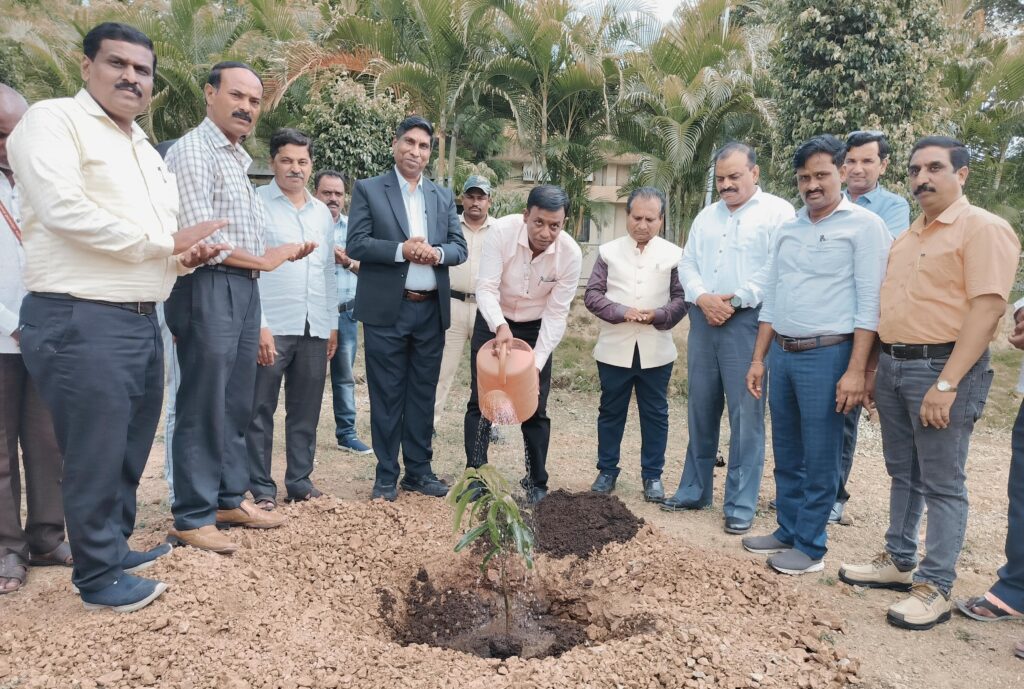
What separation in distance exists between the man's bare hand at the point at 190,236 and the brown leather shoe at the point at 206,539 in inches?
50.3

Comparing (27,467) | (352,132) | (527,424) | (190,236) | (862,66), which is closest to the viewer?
(190,236)

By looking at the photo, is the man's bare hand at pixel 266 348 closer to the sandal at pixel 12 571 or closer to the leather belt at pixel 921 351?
the sandal at pixel 12 571

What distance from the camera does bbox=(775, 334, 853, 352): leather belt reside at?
337 cm

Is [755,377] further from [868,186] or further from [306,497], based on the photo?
[306,497]

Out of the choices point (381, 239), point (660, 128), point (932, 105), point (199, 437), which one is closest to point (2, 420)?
point (199, 437)

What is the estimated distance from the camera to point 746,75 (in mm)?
11477

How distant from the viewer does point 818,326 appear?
11.1ft

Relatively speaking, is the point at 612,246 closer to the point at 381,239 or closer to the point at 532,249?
the point at 532,249

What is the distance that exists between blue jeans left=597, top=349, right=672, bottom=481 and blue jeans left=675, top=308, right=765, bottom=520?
20cm

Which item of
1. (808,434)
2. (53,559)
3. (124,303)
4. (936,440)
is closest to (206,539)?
(53,559)

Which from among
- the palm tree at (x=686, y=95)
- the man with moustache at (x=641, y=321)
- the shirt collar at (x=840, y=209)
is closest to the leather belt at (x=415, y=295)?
the man with moustache at (x=641, y=321)

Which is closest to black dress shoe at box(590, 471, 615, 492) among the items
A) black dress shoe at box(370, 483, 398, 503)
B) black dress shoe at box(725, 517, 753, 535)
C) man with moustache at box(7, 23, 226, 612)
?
black dress shoe at box(725, 517, 753, 535)

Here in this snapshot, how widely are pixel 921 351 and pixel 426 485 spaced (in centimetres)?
263

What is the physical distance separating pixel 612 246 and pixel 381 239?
4.60 feet
